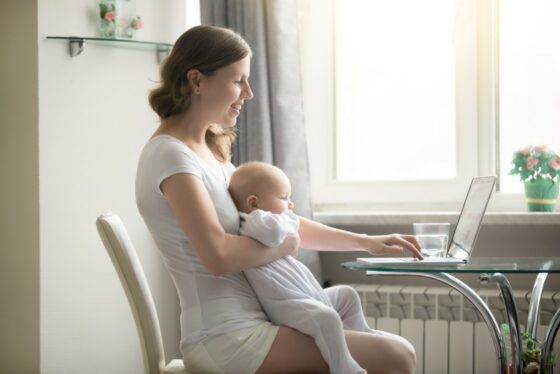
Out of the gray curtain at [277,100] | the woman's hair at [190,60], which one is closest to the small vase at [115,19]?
the gray curtain at [277,100]

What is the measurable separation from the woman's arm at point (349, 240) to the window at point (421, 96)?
1.20 metres

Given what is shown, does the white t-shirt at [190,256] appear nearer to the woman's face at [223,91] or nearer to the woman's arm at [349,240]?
the woman's face at [223,91]

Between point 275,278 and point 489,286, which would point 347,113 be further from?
→ point 275,278

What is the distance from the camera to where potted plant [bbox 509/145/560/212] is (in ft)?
9.51

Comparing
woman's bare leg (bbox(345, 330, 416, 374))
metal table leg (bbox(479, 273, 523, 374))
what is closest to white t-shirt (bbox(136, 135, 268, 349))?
woman's bare leg (bbox(345, 330, 416, 374))

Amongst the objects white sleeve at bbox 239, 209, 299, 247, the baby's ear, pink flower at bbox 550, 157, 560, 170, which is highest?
pink flower at bbox 550, 157, 560, 170

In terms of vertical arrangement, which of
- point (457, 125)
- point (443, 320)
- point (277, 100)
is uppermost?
point (277, 100)

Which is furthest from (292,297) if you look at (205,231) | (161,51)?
(161,51)

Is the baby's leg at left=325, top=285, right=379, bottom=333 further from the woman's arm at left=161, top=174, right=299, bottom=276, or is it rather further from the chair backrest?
the chair backrest

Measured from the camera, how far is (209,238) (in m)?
1.74

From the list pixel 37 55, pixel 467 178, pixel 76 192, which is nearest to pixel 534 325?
pixel 467 178

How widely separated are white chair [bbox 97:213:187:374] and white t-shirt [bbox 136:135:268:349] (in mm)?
121

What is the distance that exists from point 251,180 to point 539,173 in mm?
1432

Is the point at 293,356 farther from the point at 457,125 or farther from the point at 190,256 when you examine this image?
the point at 457,125
